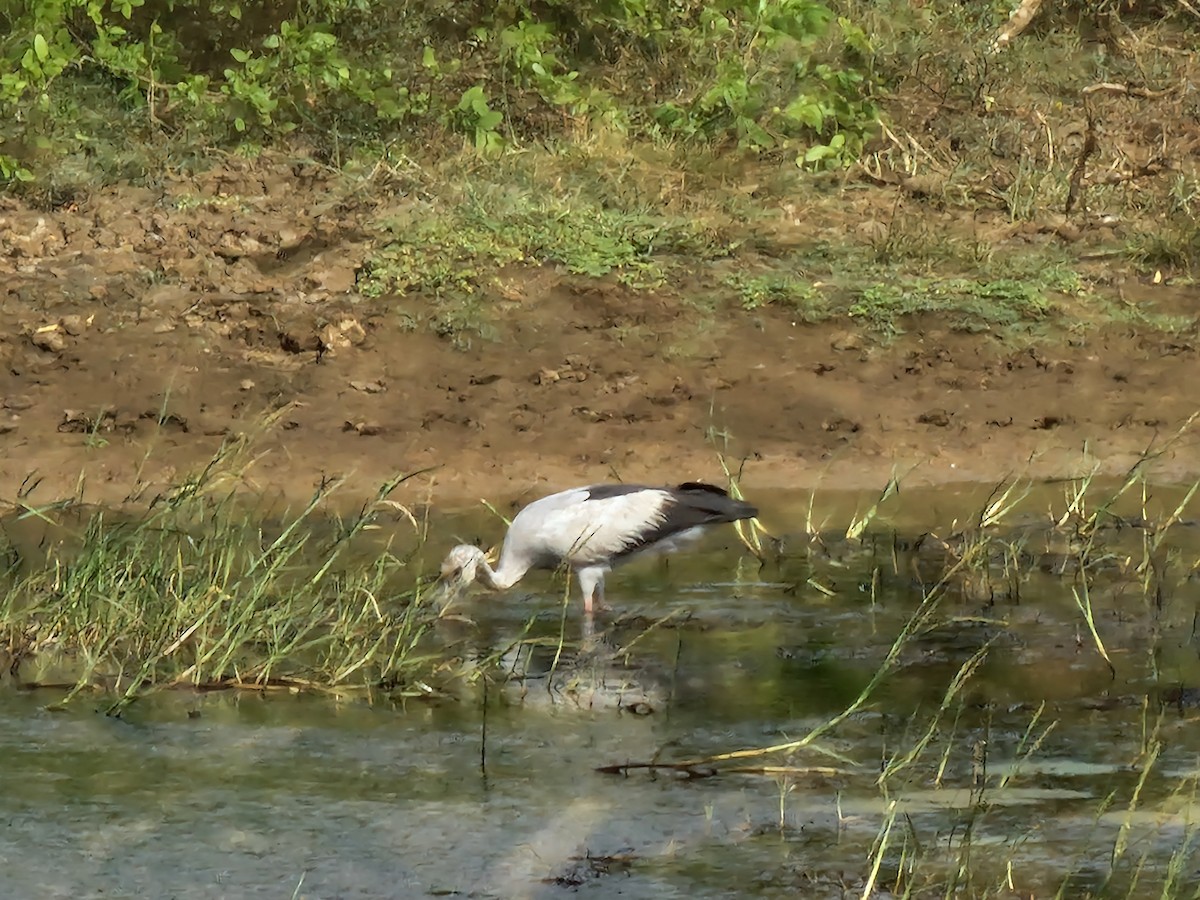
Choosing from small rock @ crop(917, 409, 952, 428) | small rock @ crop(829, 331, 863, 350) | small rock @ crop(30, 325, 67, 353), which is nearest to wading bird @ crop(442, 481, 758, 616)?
small rock @ crop(917, 409, 952, 428)

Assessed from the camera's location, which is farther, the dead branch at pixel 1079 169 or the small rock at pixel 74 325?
the dead branch at pixel 1079 169

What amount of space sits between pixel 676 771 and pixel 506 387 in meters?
4.61

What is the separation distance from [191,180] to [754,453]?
135 inches

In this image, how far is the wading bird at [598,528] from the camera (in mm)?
6977

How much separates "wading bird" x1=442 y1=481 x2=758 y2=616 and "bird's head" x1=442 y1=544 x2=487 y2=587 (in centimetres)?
5

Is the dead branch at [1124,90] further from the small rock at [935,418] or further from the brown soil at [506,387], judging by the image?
the small rock at [935,418]

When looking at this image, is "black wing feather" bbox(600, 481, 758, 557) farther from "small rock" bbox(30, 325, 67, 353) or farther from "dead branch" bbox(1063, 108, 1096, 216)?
"dead branch" bbox(1063, 108, 1096, 216)

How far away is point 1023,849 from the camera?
14.0ft

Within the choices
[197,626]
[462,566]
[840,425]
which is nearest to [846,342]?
[840,425]

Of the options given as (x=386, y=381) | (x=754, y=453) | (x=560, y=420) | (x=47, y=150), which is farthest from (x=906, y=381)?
(x=47, y=150)

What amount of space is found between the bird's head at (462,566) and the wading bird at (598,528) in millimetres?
50

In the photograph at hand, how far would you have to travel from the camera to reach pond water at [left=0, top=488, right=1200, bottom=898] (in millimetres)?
4164

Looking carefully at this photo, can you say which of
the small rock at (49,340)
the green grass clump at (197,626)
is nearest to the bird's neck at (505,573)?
the green grass clump at (197,626)

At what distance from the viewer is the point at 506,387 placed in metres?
9.31
